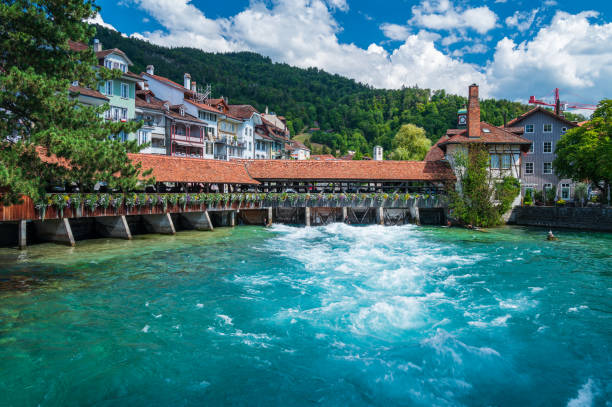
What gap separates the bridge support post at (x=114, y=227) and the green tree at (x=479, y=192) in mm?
21611

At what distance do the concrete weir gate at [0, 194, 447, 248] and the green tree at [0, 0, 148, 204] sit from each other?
29.9ft

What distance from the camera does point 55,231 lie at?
62.6 ft

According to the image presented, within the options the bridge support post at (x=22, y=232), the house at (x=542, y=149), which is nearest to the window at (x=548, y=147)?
the house at (x=542, y=149)

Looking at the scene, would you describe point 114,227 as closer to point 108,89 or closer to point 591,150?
point 108,89

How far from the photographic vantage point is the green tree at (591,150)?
25312mm

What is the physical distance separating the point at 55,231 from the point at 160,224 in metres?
5.63

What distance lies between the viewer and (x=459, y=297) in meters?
11.9

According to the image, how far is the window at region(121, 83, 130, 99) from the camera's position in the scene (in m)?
30.0

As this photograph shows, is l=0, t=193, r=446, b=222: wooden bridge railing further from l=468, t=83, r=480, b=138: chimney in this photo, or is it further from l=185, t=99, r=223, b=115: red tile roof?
l=185, t=99, r=223, b=115: red tile roof

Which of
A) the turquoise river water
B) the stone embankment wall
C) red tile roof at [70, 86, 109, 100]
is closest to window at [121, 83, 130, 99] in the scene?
red tile roof at [70, 86, 109, 100]

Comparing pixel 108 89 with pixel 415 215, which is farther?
pixel 415 215

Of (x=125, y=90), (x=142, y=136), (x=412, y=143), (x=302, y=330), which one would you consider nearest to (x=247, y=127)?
(x=142, y=136)

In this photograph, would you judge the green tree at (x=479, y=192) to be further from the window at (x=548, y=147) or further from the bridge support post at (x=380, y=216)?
the window at (x=548, y=147)

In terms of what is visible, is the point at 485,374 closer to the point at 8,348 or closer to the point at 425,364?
the point at 425,364
